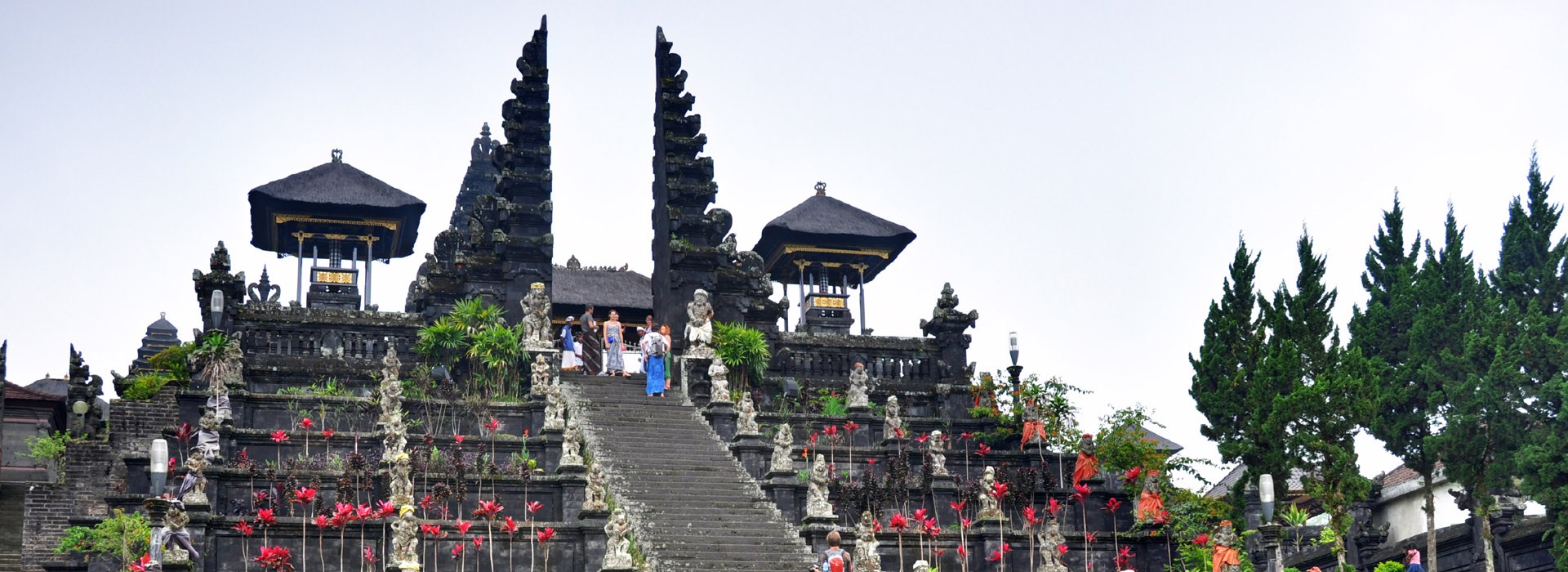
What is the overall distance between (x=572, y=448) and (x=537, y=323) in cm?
649

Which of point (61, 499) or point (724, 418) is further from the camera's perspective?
point (61, 499)

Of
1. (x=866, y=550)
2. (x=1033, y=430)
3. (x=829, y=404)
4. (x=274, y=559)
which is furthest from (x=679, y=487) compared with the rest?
(x=1033, y=430)

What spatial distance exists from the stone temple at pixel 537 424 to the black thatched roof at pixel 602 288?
6680 millimetres

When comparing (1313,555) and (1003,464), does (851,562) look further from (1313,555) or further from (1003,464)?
(1313,555)

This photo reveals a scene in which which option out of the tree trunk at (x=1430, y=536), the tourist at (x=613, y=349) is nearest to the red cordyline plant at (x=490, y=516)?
the tourist at (x=613, y=349)

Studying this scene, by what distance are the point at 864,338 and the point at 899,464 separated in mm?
7002

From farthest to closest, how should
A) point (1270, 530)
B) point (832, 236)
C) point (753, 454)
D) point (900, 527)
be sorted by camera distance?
point (832, 236), point (753, 454), point (900, 527), point (1270, 530)

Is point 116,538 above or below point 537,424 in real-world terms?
below

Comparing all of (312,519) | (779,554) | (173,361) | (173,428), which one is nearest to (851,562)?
(779,554)

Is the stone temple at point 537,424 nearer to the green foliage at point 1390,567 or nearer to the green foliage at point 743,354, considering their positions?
the green foliage at point 743,354

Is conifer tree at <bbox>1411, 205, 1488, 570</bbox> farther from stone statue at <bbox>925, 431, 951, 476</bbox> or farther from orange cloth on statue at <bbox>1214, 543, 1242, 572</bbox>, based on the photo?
stone statue at <bbox>925, 431, 951, 476</bbox>

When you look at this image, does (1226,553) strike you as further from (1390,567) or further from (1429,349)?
(1429,349)

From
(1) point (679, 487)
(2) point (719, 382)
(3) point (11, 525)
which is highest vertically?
(2) point (719, 382)

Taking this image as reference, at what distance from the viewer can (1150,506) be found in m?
29.0
